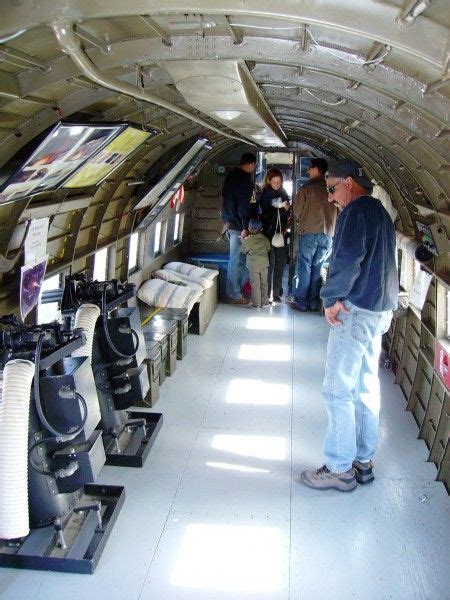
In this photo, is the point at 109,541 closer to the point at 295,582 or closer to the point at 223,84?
the point at 295,582

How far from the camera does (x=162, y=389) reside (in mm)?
7066

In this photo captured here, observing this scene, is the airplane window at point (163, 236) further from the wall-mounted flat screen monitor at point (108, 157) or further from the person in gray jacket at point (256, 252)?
the wall-mounted flat screen monitor at point (108, 157)

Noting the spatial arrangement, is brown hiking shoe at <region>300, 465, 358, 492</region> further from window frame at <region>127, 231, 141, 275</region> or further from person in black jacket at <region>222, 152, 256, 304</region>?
person in black jacket at <region>222, 152, 256, 304</region>

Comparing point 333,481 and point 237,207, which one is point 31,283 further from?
point 237,207

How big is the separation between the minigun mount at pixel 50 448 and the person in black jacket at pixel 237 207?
7.01 m

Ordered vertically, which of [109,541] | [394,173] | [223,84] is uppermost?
[223,84]

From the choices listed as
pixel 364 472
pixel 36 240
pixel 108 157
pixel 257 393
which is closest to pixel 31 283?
pixel 36 240

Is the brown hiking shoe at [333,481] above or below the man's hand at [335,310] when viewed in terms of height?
below

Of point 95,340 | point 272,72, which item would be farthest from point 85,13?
point 95,340

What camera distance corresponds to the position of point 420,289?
6277 millimetres

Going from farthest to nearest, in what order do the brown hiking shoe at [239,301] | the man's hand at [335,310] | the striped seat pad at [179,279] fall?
1. the brown hiking shoe at [239,301]
2. the striped seat pad at [179,279]
3. the man's hand at [335,310]

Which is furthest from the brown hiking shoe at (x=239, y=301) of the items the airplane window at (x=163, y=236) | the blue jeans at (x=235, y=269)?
the airplane window at (x=163, y=236)

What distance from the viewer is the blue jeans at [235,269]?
1088cm

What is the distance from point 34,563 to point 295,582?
183 centimetres
